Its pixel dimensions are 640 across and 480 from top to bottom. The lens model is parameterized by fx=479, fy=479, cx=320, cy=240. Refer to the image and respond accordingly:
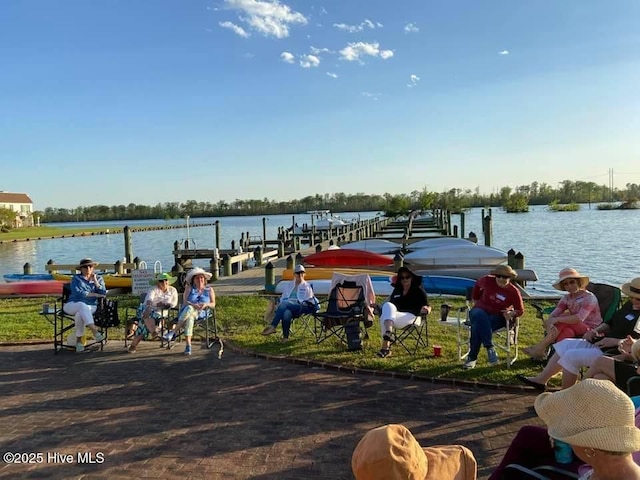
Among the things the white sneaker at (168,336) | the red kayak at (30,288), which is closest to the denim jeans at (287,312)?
the white sneaker at (168,336)

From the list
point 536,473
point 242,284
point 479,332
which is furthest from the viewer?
point 242,284

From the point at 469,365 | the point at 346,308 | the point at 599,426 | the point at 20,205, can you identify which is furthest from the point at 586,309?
the point at 20,205

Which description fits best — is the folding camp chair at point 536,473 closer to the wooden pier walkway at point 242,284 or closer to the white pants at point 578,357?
the white pants at point 578,357

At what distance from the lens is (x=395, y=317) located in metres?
6.48

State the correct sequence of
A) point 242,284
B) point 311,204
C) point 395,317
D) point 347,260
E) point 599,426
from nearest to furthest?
point 599,426 < point 395,317 < point 242,284 < point 347,260 < point 311,204

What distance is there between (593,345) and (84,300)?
22.1 ft

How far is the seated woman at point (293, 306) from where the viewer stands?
734 cm

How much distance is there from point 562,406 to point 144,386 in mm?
4775

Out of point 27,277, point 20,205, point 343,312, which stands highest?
point 20,205

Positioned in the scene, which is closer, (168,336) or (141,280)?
(168,336)

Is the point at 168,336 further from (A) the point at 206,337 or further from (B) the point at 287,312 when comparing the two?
(B) the point at 287,312

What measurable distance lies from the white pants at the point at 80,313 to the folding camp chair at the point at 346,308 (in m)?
3.33

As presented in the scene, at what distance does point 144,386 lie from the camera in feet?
18.1

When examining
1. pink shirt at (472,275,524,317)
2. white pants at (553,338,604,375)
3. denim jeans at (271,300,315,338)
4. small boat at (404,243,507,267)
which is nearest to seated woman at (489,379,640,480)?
white pants at (553,338,604,375)
